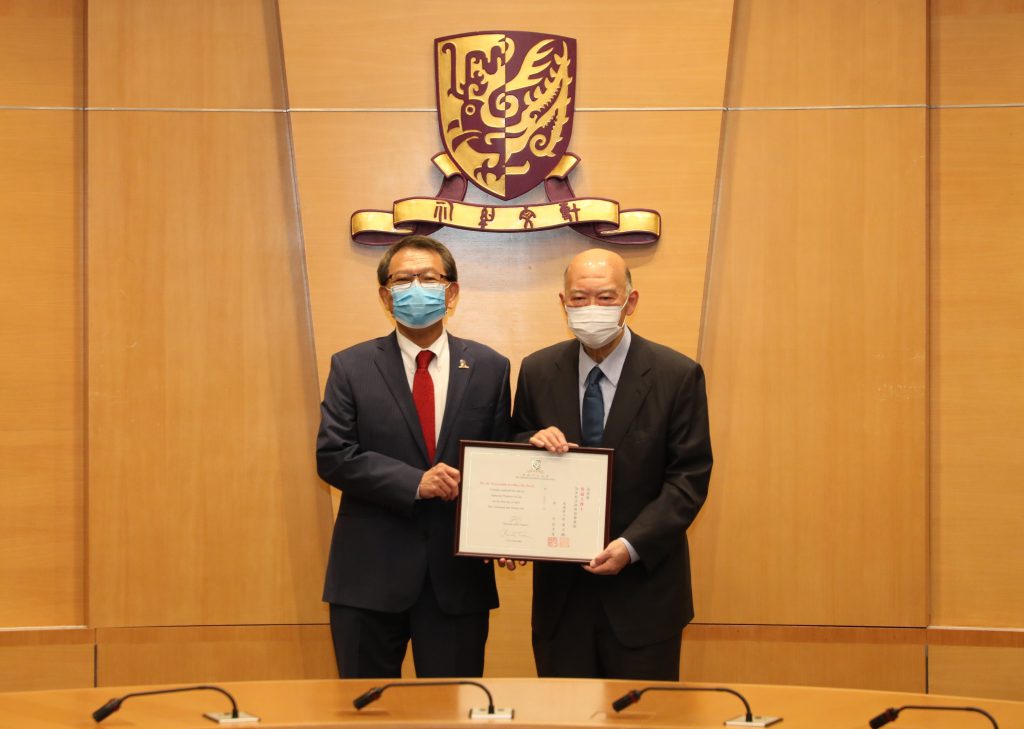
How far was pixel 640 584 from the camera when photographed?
2637 mm

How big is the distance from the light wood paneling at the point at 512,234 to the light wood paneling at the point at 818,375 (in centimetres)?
17

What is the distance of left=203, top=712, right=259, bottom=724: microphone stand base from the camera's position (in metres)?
1.86

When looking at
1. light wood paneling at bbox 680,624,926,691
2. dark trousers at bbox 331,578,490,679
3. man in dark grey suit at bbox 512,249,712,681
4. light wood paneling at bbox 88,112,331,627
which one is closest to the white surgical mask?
man in dark grey suit at bbox 512,249,712,681

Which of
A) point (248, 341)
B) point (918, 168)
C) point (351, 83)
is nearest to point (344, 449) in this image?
point (248, 341)

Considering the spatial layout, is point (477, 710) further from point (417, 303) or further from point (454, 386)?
point (417, 303)

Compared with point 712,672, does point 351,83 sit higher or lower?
higher

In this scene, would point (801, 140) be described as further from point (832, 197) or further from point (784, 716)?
point (784, 716)

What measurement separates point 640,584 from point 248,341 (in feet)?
6.54

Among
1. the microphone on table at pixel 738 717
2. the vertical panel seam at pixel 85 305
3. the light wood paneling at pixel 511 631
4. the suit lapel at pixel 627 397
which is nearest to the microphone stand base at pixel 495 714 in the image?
the microphone on table at pixel 738 717

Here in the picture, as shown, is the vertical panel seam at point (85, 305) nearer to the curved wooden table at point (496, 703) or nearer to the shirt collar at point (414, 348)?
the shirt collar at point (414, 348)

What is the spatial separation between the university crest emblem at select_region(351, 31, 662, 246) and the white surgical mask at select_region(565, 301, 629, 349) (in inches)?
44.9

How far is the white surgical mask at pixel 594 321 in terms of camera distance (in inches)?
106

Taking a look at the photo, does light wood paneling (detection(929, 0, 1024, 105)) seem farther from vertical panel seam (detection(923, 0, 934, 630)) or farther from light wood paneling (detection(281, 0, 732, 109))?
light wood paneling (detection(281, 0, 732, 109))

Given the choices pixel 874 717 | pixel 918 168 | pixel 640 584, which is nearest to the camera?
pixel 874 717
